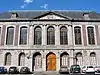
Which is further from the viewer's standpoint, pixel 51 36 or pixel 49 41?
pixel 51 36

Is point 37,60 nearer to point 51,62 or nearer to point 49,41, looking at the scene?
point 51,62

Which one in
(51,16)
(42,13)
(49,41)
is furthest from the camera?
(42,13)

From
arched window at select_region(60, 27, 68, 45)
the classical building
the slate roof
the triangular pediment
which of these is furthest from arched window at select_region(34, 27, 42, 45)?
arched window at select_region(60, 27, 68, 45)

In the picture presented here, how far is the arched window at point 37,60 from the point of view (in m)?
27.9

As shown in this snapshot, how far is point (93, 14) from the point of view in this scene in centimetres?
3253

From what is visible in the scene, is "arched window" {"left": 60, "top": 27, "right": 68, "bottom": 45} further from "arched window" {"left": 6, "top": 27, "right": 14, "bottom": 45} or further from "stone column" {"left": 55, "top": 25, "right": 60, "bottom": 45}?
"arched window" {"left": 6, "top": 27, "right": 14, "bottom": 45}

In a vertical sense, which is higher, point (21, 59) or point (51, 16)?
point (51, 16)

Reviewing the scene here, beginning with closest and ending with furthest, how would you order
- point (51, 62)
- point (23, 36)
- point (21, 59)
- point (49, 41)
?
point (51, 62)
point (21, 59)
point (49, 41)
point (23, 36)

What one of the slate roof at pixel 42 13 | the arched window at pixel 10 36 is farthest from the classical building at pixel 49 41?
the slate roof at pixel 42 13

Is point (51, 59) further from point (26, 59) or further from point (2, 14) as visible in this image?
point (2, 14)

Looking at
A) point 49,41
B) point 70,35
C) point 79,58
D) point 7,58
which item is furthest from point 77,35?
point 7,58

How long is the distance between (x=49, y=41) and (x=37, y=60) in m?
3.82

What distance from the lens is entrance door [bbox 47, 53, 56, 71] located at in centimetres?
2780

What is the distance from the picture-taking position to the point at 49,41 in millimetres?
28797
